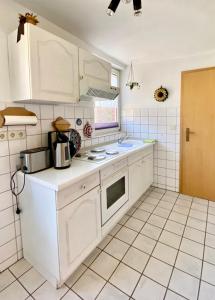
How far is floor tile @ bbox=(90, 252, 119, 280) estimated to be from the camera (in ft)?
4.79

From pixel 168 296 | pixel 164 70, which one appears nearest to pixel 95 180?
pixel 168 296

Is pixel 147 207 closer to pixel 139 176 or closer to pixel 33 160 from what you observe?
pixel 139 176

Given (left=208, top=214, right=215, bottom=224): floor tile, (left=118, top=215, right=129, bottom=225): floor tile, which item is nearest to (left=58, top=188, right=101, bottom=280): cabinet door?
(left=118, top=215, right=129, bottom=225): floor tile

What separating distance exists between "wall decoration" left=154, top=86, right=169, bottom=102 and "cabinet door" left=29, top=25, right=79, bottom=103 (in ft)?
4.98

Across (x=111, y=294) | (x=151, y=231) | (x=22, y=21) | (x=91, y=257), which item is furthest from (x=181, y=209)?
(x=22, y=21)

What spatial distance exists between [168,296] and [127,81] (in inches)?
110

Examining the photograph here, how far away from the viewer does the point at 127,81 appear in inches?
120

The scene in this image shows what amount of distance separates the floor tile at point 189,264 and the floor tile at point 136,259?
0.88ft

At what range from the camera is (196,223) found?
2.09 m

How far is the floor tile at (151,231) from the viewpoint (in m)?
1.89

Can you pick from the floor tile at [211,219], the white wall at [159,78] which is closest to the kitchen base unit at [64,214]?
the floor tile at [211,219]

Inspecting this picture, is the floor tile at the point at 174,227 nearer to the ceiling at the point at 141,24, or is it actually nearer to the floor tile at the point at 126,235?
the floor tile at the point at 126,235

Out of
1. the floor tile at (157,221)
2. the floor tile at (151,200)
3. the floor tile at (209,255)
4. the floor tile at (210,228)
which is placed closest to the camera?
the floor tile at (209,255)

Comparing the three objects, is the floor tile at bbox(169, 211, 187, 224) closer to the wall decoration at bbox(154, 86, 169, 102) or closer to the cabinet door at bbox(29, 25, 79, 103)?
the wall decoration at bbox(154, 86, 169, 102)
